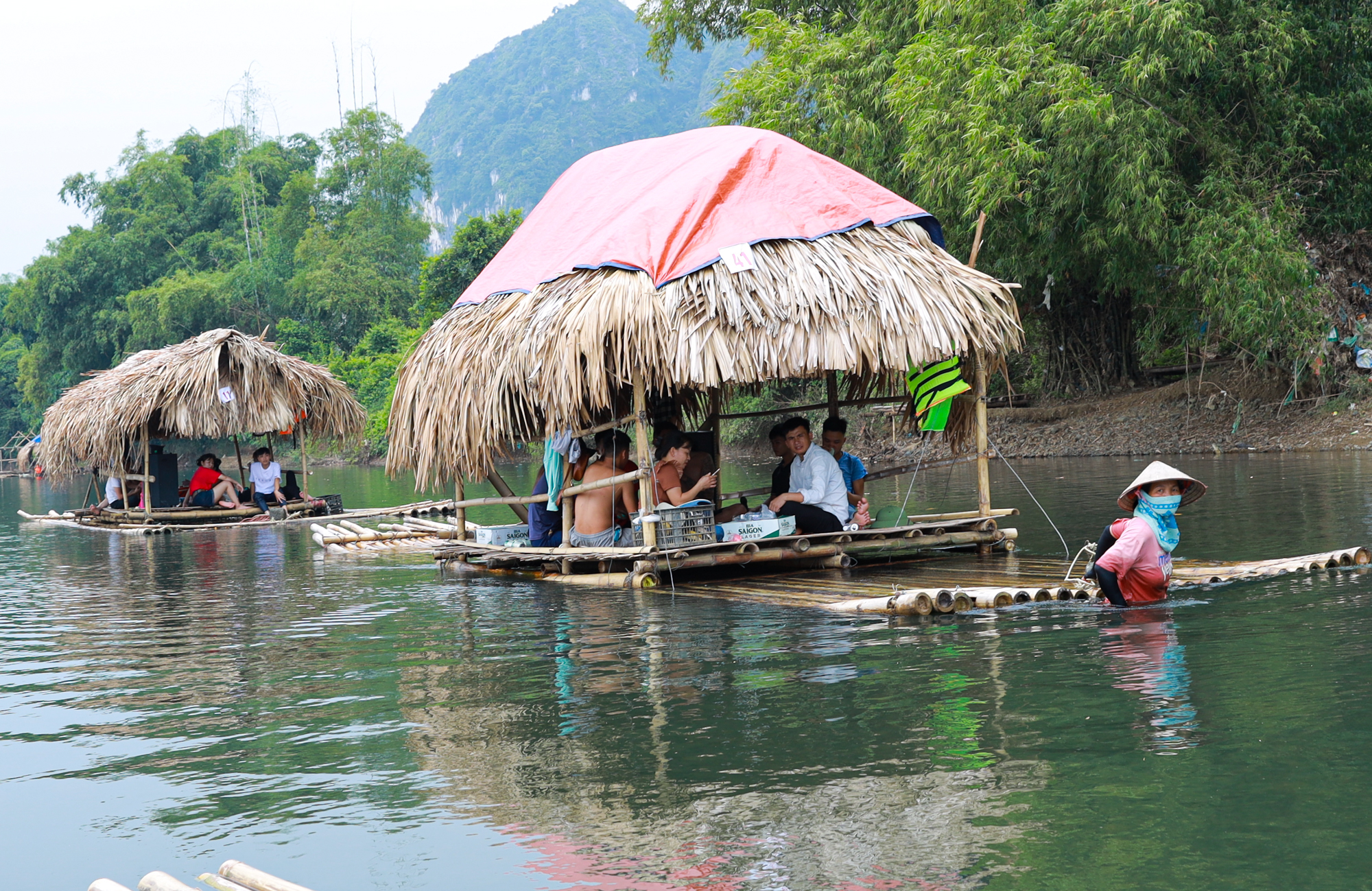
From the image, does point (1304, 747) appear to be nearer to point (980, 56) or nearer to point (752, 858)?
point (752, 858)

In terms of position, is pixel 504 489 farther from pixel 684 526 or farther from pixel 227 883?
pixel 227 883

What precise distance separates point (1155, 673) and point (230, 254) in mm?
53150

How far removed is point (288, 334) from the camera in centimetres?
4791

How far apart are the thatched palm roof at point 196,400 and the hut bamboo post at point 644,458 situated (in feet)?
35.9

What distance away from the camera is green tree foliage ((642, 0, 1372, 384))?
16.9m

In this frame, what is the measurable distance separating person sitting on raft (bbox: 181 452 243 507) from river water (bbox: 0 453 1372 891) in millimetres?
9787

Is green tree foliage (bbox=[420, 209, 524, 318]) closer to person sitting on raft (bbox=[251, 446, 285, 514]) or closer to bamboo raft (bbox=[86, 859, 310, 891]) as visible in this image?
person sitting on raft (bbox=[251, 446, 285, 514])

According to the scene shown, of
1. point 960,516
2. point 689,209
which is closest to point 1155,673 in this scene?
point 960,516

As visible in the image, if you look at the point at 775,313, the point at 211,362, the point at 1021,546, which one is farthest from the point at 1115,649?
the point at 211,362

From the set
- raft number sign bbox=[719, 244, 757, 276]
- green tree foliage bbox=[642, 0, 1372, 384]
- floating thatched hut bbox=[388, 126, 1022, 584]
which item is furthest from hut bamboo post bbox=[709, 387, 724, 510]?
green tree foliage bbox=[642, 0, 1372, 384]

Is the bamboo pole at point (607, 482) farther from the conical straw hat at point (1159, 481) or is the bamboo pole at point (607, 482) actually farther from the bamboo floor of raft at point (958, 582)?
the conical straw hat at point (1159, 481)

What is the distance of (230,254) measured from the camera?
53156 mm

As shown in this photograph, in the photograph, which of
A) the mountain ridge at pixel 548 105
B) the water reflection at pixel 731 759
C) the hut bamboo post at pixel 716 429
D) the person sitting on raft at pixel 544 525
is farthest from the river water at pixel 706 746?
the mountain ridge at pixel 548 105

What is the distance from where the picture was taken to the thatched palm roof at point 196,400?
1823 cm
